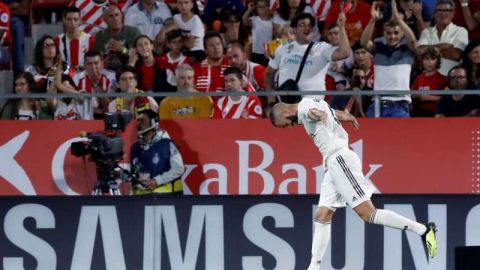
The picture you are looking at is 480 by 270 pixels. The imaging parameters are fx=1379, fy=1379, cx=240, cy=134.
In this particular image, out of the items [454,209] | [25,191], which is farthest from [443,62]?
[25,191]

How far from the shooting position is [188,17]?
1591 centimetres

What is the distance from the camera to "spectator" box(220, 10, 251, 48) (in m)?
15.8

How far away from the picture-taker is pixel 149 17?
1638cm

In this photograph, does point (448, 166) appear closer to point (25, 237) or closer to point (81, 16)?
point (25, 237)

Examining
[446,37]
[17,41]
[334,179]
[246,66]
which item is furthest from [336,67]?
[17,41]

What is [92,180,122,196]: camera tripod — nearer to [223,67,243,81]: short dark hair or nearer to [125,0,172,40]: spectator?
[223,67,243,81]: short dark hair

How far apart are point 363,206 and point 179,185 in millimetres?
2573

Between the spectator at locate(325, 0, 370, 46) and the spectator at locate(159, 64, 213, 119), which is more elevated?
the spectator at locate(325, 0, 370, 46)

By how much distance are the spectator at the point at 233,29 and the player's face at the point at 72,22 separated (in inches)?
66.3

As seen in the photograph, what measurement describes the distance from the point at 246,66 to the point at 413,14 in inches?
76.5

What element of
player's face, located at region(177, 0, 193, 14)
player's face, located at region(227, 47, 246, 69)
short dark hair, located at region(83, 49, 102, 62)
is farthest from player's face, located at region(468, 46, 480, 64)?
short dark hair, located at region(83, 49, 102, 62)

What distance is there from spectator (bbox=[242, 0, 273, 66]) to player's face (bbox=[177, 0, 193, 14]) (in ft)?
2.39

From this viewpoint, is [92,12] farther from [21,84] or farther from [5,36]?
[21,84]

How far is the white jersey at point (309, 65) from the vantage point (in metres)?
14.0
